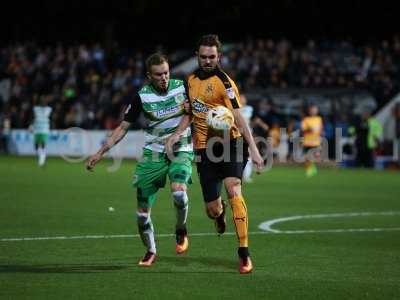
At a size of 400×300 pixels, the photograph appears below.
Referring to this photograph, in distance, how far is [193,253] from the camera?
11.3 metres

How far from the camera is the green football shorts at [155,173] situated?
10.6 m

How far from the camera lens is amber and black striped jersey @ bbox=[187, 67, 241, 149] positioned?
1016 cm

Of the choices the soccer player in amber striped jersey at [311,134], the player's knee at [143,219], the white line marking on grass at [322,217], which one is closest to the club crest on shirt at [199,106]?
the player's knee at [143,219]

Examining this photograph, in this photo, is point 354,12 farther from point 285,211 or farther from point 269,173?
point 285,211

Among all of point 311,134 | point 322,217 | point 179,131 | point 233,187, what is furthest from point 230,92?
point 311,134

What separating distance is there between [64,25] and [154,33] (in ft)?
17.7

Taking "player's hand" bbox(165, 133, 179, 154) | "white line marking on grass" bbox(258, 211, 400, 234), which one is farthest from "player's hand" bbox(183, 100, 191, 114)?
"white line marking on grass" bbox(258, 211, 400, 234)

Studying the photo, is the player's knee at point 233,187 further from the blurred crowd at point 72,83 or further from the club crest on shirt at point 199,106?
the blurred crowd at point 72,83

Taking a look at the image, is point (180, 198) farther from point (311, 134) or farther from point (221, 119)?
point (311, 134)

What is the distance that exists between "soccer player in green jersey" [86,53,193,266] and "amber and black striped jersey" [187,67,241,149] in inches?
12.1

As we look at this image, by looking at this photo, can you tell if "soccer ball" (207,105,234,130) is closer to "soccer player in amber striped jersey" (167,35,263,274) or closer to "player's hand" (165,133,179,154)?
"soccer player in amber striped jersey" (167,35,263,274)

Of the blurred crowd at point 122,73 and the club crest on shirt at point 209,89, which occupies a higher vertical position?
the blurred crowd at point 122,73

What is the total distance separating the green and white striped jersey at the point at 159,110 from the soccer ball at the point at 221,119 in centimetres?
57

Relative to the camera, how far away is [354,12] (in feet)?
136
